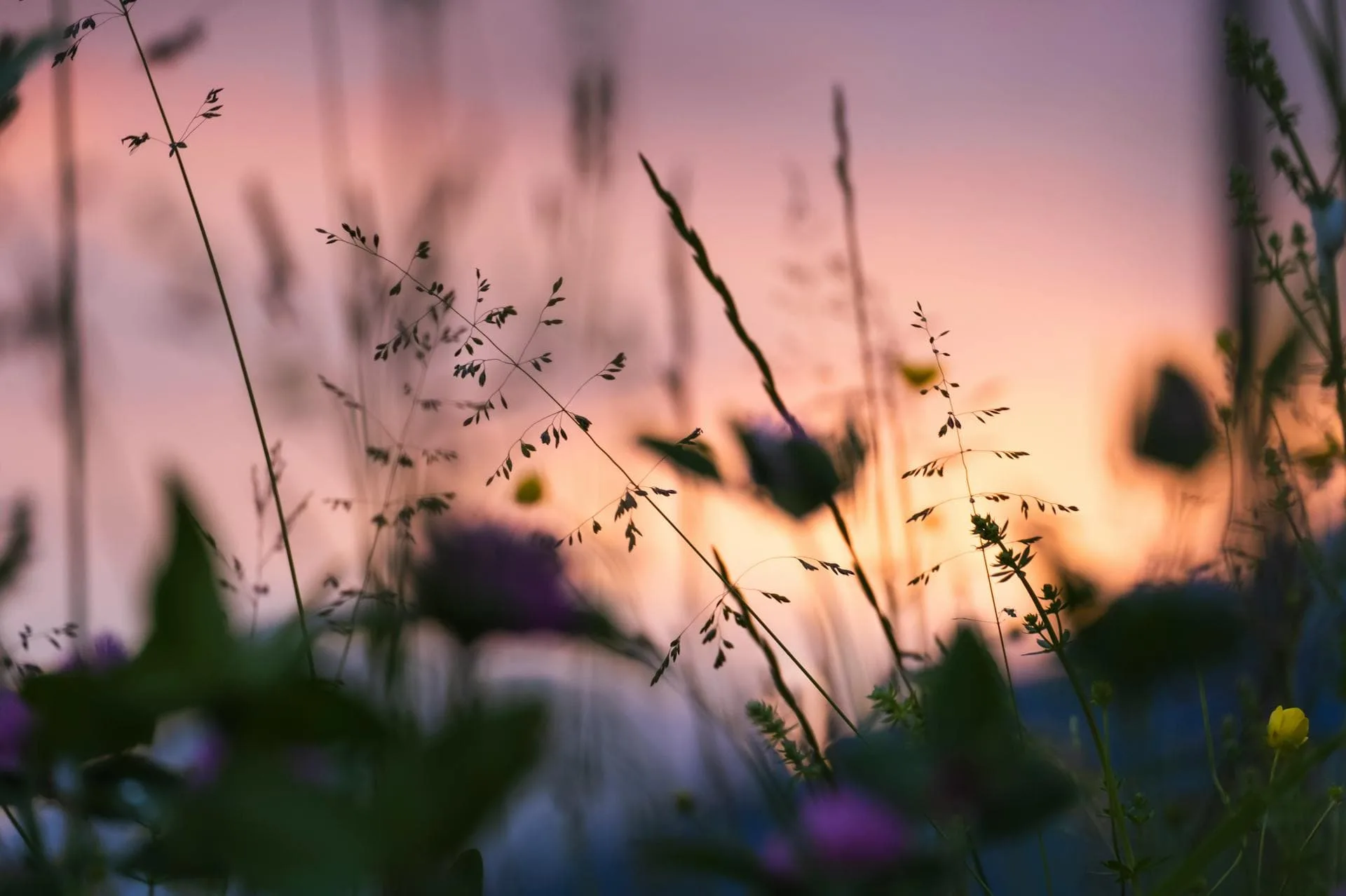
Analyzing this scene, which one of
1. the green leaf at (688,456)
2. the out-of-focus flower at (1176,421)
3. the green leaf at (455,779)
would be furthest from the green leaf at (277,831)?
the out-of-focus flower at (1176,421)

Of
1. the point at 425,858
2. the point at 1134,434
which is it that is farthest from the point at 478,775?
the point at 1134,434

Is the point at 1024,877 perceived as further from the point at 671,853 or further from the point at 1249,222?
the point at 671,853

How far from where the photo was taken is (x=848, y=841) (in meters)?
0.19

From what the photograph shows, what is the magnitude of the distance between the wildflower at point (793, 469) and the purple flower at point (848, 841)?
1.14 feet

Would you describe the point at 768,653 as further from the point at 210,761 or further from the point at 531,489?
the point at 531,489

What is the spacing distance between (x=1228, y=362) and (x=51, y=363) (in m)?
0.73

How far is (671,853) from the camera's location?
17cm

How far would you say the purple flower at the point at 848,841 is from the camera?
0.60ft

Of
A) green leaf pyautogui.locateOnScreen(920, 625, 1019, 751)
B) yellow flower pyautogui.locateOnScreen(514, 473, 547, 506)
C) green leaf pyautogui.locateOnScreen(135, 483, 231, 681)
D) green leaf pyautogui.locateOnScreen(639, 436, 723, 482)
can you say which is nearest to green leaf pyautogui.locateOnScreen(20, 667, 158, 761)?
green leaf pyautogui.locateOnScreen(135, 483, 231, 681)

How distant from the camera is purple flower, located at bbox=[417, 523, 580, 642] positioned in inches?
11.6

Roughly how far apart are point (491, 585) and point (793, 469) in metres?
0.29

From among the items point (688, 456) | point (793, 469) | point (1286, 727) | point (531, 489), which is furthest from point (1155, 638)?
point (531, 489)

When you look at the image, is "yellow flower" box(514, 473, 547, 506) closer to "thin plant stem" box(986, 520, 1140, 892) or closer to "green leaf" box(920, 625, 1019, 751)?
"thin plant stem" box(986, 520, 1140, 892)

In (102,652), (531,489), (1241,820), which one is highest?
(531,489)
